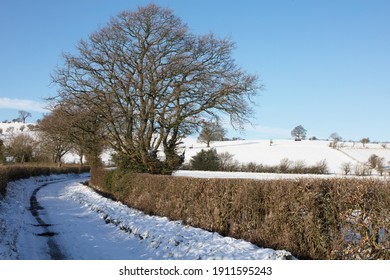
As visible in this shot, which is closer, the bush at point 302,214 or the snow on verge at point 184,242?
the bush at point 302,214

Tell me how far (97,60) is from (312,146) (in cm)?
5876

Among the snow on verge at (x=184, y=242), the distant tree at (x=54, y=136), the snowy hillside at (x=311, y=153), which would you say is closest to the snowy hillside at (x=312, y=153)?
the snowy hillside at (x=311, y=153)

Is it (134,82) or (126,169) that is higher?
(134,82)

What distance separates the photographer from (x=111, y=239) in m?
11.6

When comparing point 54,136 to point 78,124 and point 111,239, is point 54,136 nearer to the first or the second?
point 78,124

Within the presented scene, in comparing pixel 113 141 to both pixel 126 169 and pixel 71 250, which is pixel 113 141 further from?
pixel 71 250

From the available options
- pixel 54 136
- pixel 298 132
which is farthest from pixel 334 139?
pixel 54 136

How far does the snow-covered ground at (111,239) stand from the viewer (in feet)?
29.9

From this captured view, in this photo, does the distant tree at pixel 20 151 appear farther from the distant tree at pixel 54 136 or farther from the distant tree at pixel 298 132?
the distant tree at pixel 298 132

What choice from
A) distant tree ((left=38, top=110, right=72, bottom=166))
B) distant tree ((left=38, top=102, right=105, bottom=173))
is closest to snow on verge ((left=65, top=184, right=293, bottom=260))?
distant tree ((left=38, top=102, right=105, bottom=173))

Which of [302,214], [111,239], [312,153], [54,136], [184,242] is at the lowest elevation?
[111,239]

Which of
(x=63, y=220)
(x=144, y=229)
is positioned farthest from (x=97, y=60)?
(x=144, y=229)

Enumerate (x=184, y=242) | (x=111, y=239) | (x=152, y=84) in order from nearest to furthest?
(x=184, y=242) → (x=111, y=239) → (x=152, y=84)

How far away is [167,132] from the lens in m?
25.6
